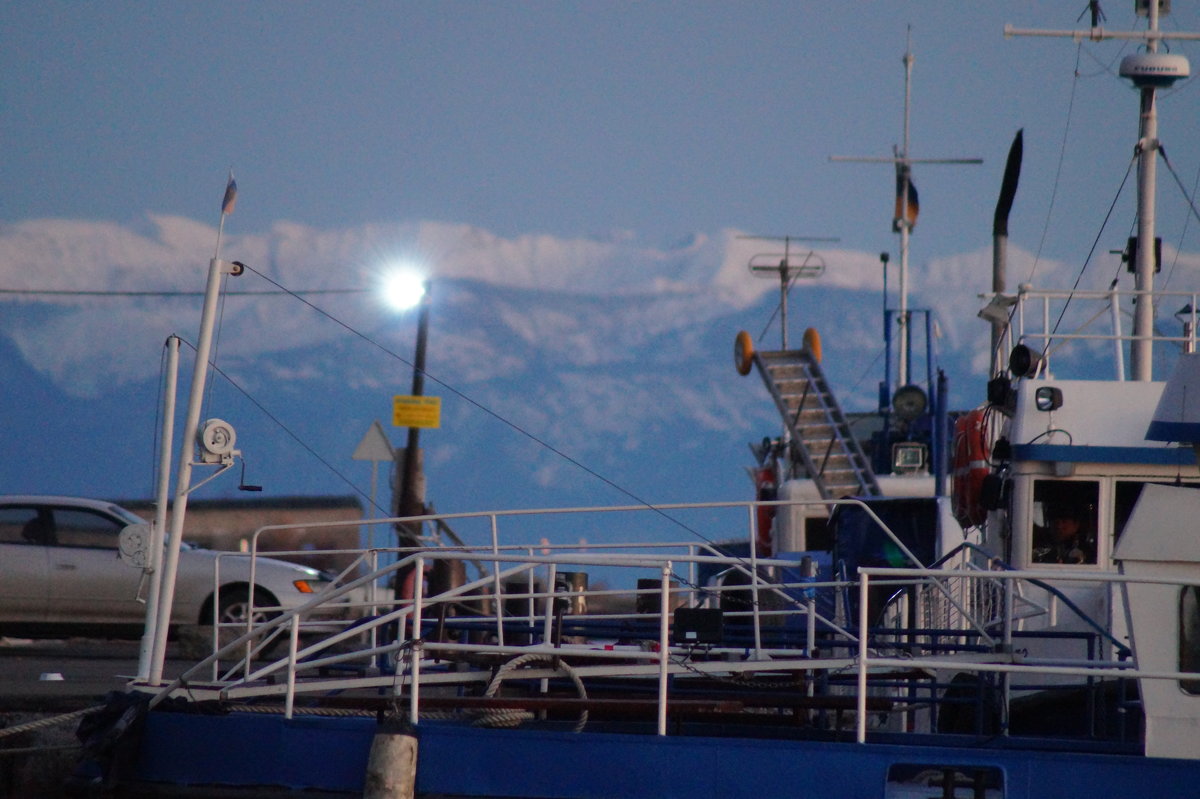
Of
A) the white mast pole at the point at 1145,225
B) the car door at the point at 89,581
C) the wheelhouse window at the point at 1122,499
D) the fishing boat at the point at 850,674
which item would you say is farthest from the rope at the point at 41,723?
the white mast pole at the point at 1145,225

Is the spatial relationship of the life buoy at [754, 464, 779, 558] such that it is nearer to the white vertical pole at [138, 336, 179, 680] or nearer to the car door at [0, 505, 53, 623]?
the car door at [0, 505, 53, 623]

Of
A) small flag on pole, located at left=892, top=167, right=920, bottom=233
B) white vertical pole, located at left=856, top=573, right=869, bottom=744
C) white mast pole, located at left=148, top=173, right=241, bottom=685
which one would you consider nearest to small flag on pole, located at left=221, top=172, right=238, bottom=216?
white mast pole, located at left=148, top=173, right=241, bottom=685

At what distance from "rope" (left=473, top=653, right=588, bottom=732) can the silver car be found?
268 inches

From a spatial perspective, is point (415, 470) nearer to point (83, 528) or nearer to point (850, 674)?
point (83, 528)

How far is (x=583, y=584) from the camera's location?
14.3 metres

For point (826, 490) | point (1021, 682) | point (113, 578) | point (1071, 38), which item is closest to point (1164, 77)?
point (1071, 38)

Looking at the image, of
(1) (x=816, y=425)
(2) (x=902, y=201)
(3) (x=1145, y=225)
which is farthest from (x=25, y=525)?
(2) (x=902, y=201)

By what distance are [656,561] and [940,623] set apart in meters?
4.45

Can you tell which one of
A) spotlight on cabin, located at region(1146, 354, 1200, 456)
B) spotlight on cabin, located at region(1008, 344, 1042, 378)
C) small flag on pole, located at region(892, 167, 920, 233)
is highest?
small flag on pole, located at region(892, 167, 920, 233)

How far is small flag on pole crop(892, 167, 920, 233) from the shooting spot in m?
30.4

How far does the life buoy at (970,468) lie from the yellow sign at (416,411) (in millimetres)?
9389

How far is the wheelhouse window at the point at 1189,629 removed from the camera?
714 centimetres

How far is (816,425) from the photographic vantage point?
22797 millimetres

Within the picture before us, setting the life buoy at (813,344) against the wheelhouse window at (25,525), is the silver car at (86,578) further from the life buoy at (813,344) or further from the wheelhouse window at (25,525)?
the life buoy at (813,344)
